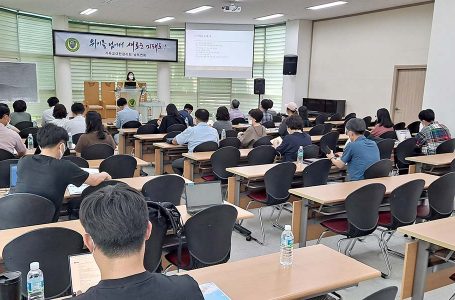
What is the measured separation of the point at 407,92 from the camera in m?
10.2

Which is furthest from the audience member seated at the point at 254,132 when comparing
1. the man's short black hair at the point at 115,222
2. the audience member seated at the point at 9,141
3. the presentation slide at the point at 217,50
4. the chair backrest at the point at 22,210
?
the presentation slide at the point at 217,50

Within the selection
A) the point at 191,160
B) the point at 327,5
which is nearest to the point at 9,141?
the point at 191,160

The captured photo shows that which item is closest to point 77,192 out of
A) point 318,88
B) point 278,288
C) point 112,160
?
point 112,160

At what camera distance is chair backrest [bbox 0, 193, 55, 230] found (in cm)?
272

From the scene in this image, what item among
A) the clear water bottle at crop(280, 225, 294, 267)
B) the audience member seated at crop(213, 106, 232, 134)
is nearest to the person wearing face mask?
the clear water bottle at crop(280, 225, 294, 267)

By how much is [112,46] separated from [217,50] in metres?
3.33

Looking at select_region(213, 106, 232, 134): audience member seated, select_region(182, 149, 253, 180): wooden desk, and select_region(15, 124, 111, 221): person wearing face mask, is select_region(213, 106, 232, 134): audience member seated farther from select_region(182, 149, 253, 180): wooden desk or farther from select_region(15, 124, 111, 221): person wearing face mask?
select_region(15, 124, 111, 221): person wearing face mask

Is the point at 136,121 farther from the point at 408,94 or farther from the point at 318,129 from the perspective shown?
the point at 408,94

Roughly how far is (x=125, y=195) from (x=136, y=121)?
745 cm

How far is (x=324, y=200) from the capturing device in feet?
11.5

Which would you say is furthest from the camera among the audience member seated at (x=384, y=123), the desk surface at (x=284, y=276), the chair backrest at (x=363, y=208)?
the audience member seated at (x=384, y=123)

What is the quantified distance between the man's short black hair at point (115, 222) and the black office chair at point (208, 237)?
1.41m

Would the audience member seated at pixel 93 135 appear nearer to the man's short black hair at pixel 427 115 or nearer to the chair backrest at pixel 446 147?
the man's short black hair at pixel 427 115

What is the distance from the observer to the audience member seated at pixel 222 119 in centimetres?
738
